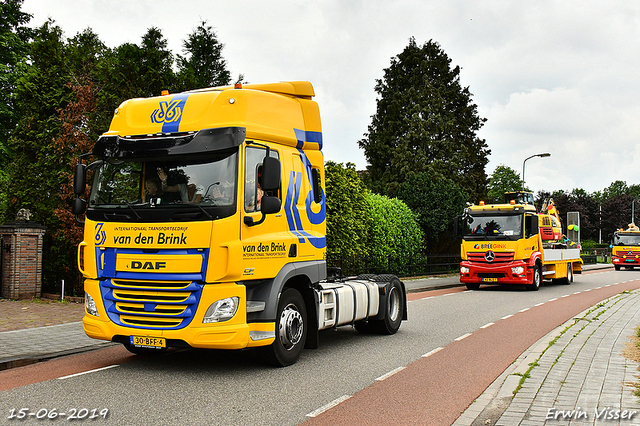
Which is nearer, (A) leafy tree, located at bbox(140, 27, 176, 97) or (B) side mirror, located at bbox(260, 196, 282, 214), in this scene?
(B) side mirror, located at bbox(260, 196, 282, 214)

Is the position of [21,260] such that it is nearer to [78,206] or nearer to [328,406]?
[78,206]

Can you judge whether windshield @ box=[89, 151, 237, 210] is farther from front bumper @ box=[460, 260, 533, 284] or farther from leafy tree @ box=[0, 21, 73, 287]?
front bumper @ box=[460, 260, 533, 284]

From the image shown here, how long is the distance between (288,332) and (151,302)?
1.80m

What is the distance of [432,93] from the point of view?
4838 cm

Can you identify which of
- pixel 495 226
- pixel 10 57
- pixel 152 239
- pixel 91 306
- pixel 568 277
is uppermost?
pixel 10 57

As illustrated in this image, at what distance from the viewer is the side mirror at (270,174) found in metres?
6.94

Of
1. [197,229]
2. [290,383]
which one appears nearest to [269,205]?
[197,229]

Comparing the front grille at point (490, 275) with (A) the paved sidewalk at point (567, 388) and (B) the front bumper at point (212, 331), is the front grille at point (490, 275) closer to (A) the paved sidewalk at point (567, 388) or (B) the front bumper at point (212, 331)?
(A) the paved sidewalk at point (567, 388)

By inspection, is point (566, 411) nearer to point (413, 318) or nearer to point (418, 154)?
point (413, 318)

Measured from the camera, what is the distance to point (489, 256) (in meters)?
21.2

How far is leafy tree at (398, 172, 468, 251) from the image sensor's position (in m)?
31.7

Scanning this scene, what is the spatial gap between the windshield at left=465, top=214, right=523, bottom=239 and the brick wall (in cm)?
1424

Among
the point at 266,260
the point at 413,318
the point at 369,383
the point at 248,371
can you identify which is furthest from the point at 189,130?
the point at 413,318

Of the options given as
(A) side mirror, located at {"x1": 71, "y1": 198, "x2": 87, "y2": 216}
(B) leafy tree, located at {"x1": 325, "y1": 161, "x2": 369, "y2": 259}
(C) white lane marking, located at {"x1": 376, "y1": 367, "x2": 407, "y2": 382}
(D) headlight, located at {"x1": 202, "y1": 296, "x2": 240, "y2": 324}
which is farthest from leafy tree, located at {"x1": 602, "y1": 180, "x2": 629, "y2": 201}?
(A) side mirror, located at {"x1": 71, "y1": 198, "x2": 87, "y2": 216}
